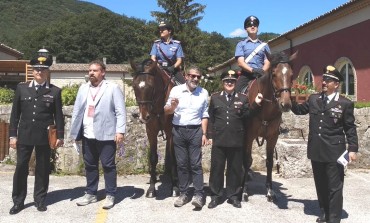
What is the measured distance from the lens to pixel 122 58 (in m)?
74.5

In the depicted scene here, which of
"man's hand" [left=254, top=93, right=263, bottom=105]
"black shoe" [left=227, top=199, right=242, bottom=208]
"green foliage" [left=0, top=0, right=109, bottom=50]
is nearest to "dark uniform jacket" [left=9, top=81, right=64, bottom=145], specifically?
"black shoe" [left=227, top=199, right=242, bottom=208]

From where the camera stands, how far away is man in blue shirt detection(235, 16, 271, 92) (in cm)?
609

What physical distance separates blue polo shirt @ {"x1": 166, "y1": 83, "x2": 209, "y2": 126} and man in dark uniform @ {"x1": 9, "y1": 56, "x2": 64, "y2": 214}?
1664mm

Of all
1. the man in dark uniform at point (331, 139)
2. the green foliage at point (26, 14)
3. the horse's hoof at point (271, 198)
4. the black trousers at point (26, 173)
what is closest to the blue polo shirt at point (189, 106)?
the man in dark uniform at point (331, 139)

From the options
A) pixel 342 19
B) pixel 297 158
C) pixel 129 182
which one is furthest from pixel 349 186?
pixel 342 19

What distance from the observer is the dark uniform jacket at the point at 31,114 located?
17.4 feet

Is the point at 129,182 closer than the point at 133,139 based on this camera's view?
Yes

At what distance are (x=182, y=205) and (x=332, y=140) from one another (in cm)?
227

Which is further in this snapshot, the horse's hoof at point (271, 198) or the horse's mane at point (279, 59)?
the horse's hoof at point (271, 198)

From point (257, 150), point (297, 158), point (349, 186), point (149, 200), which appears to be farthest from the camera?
point (257, 150)

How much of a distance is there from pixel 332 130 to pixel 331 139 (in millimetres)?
113

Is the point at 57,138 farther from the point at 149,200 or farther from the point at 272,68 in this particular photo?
the point at 272,68

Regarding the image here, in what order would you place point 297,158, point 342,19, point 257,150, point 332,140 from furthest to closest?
point 342,19 < point 257,150 < point 297,158 < point 332,140

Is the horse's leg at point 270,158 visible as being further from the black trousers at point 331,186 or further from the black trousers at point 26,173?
the black trousers at point 26,173
